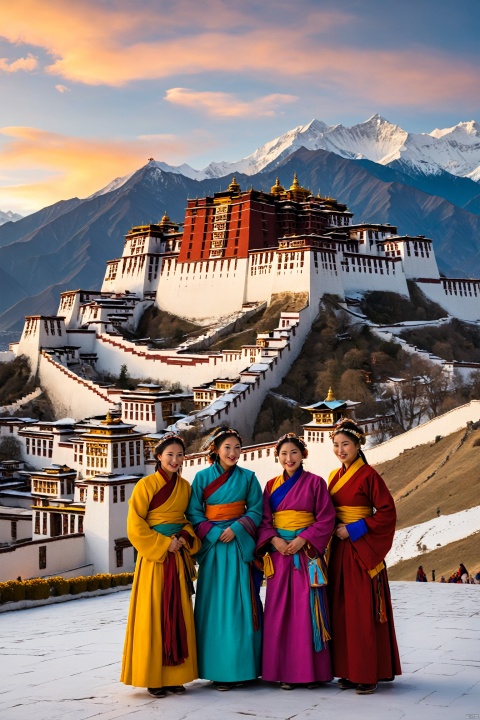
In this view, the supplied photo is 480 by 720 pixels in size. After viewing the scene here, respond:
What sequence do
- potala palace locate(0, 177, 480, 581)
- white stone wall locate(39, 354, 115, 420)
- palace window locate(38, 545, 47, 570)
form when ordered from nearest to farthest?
1. palace window locate(38, 545, 47, 570)
2. potala palace locate(0, 177, 480, 581)
3. white stone wall locate(39, 354, 115, 420)

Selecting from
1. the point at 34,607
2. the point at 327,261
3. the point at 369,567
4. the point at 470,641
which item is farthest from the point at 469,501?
the point at 327,261

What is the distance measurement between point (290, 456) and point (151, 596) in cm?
128

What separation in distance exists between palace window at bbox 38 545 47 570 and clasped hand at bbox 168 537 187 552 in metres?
16.5

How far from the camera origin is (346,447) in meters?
6.72

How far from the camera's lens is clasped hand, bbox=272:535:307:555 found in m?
6.50

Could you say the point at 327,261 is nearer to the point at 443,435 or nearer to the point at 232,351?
the point at 232,351

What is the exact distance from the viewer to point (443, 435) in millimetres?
27328

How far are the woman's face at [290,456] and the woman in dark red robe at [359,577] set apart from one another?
272 millimetres

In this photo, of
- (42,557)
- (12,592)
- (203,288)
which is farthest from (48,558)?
(203,288)

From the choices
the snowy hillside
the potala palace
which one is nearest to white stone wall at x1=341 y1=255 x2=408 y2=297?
the potala palace

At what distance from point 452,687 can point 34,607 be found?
7.84m

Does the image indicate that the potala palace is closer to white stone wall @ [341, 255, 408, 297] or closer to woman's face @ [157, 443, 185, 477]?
white stone wall @ [341, 255, 408, 297]

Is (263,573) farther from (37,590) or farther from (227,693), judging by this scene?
(37,590)

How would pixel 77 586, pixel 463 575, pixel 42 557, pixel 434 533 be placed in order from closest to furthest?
1. pixel 77 586
2. pixel 463 575
3. pixel 434 533
4. pixel 42 557
